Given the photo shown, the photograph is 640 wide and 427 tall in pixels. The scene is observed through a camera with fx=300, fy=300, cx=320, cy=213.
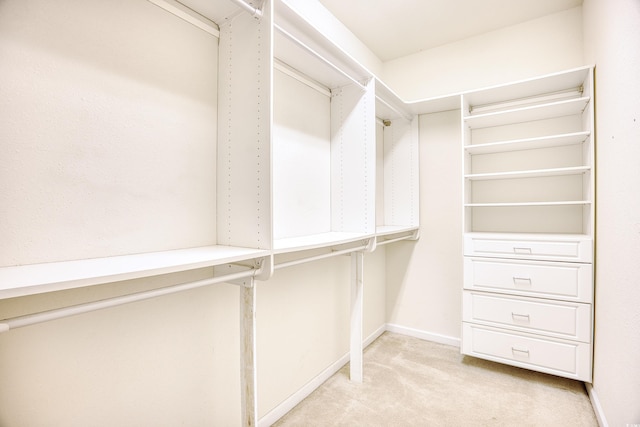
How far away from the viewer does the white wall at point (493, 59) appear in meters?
2.25

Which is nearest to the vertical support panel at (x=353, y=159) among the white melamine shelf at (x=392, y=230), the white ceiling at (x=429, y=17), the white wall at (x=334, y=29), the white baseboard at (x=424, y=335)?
the white melamine shelf at (x=392, y=230)

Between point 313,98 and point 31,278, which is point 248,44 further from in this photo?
point 31,278

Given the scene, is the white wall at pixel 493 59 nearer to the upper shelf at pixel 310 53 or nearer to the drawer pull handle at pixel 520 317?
the upper shelf at pixel 310 53

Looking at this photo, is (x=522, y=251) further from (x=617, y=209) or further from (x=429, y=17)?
(x=429, y=17)

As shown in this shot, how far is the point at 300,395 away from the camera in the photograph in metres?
1.88

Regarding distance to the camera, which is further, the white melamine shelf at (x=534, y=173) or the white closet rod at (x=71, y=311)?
the white melamine shelf at (x=534, y=173)

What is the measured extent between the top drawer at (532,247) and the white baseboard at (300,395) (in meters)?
1.30

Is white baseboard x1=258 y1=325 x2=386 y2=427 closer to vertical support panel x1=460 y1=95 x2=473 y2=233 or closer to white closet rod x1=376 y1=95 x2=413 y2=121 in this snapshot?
vertical support panel x1=460 y1=95 x2=473 y2=233

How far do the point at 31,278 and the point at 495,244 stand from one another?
246 centimetres

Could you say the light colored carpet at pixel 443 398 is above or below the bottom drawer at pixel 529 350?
below

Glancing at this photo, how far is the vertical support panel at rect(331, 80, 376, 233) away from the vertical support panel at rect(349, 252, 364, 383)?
28 centimetres

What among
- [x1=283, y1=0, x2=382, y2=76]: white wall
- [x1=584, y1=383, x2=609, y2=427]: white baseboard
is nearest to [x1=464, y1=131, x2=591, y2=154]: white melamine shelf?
[x1=283, y1=0, x2=382, y2=76]: white wall

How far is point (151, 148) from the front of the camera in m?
1.14

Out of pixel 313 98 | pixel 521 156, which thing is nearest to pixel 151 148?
pixel 313 98
